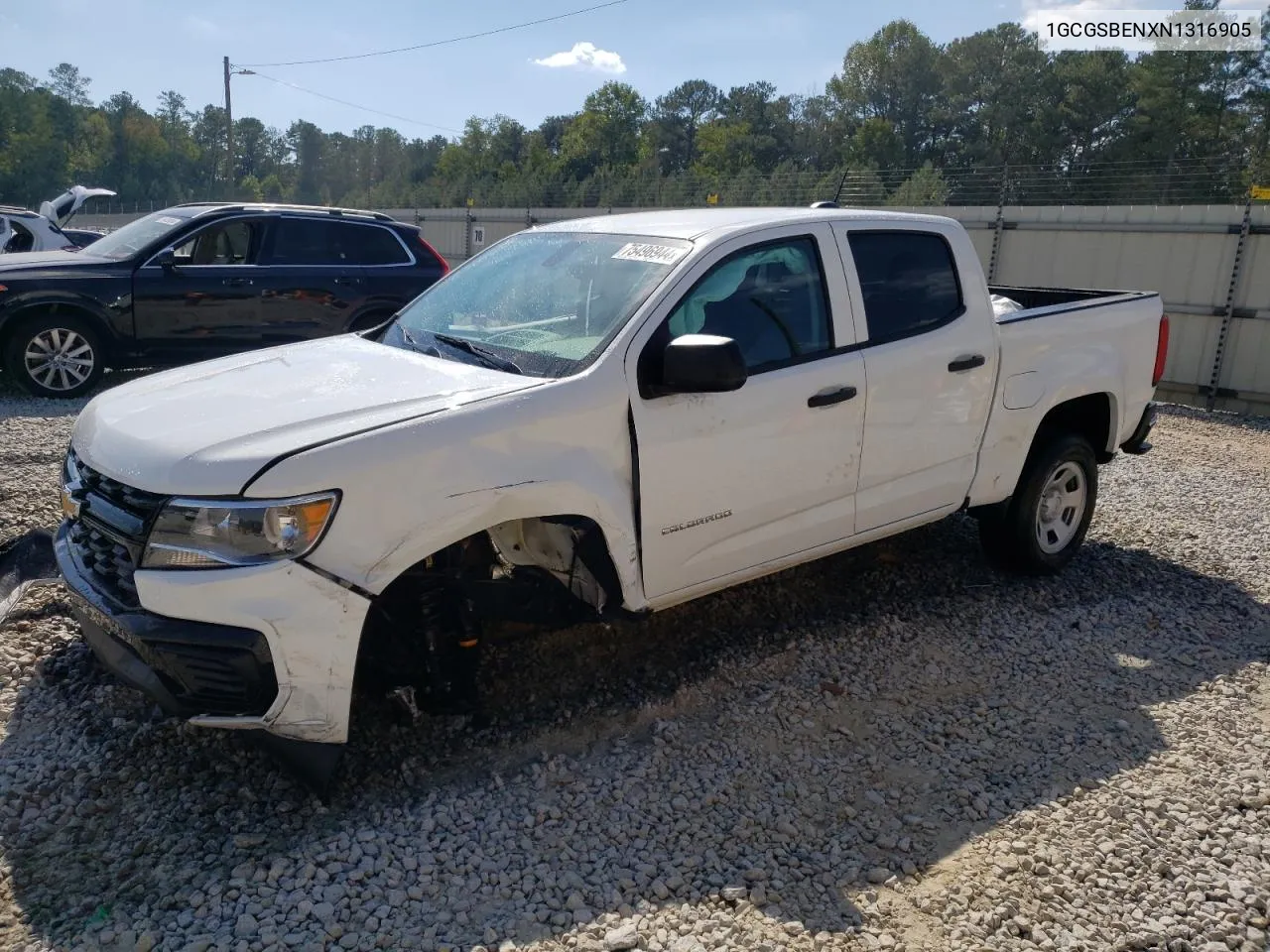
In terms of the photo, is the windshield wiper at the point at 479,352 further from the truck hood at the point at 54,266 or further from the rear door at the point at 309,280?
the truck hood at the point at 54,266

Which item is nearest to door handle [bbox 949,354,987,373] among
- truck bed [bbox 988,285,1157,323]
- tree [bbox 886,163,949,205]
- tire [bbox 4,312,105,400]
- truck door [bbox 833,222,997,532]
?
truck door [bbox 833,222,997,532]

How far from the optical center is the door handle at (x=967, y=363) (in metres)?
4.59

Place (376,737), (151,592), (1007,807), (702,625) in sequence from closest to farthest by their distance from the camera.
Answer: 1. (151,592)
2. (1007,807)
3. (376,737)
4. (702,625)

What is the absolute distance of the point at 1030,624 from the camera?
4891mm

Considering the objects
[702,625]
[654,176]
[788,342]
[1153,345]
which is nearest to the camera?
[788,342]

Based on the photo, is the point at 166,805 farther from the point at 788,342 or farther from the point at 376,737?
the point at 788,342

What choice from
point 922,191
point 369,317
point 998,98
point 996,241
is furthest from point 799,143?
point 369,317

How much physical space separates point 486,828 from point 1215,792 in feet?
8.34

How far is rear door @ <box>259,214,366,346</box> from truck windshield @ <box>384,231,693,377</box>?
563cm

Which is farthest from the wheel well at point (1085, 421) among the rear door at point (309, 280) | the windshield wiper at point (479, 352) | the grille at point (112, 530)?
the rear door at point (309, 280)

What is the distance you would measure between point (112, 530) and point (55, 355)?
279 inches

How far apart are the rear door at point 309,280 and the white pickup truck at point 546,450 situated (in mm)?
5637

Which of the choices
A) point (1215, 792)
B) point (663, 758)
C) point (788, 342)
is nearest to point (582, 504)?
point (663, 758)

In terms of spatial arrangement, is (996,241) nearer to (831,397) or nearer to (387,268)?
(387,268)
